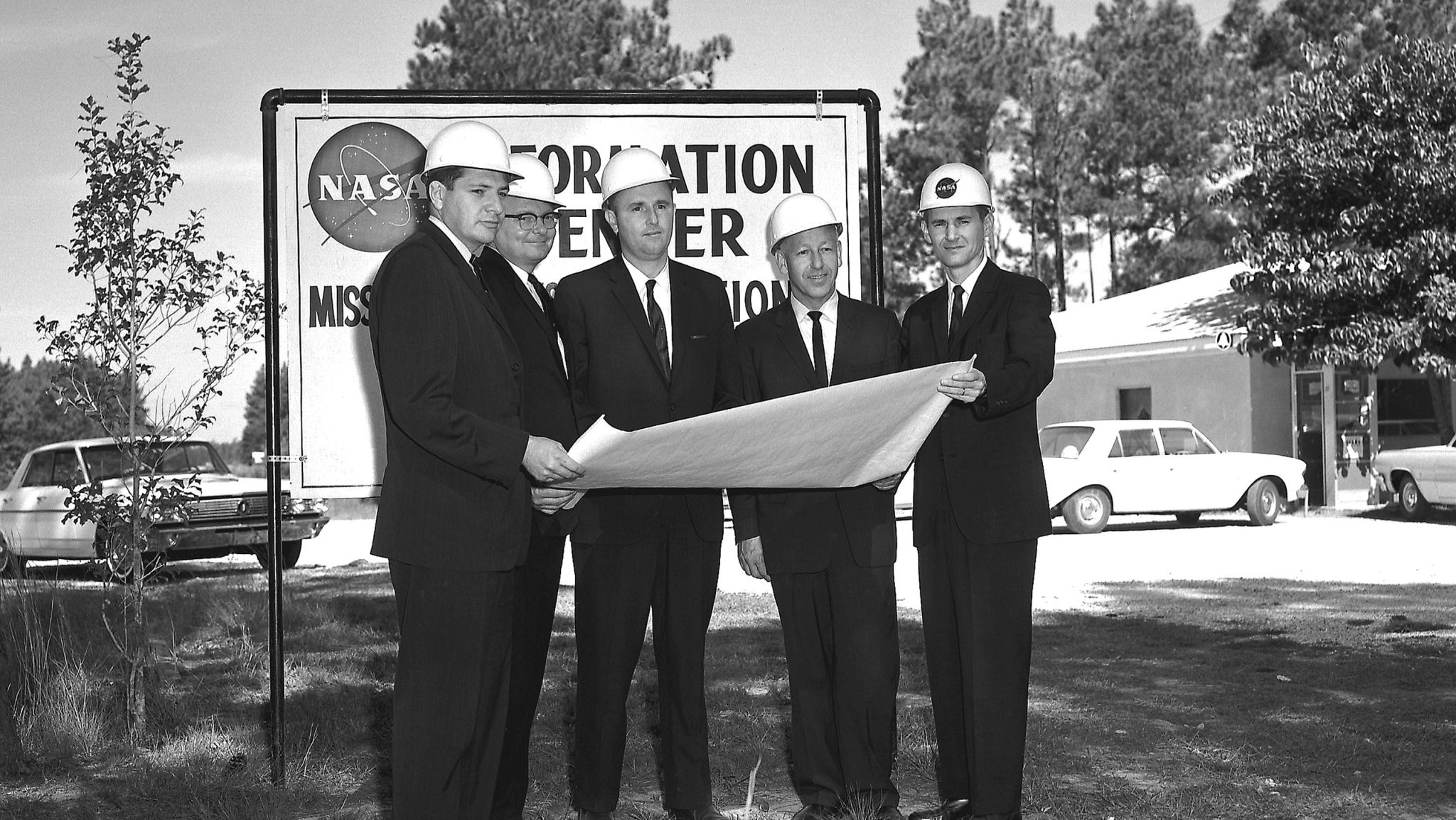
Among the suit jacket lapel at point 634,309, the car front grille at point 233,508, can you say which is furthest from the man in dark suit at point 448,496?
the car front grille at point 233,508

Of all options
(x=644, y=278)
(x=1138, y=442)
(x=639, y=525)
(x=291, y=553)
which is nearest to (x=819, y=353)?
(x=644, y=278)

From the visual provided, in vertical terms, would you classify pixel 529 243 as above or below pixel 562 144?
below

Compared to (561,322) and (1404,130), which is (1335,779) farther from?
(1404,130)

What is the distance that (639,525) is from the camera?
4578 millimetres

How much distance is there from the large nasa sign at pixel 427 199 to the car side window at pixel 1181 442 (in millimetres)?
15147

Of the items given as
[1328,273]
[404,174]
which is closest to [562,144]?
[404,174]

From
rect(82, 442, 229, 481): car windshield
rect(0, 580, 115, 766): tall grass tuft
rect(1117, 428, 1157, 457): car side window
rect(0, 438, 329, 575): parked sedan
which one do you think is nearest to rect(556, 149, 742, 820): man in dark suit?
rect(0, 580, 115, 766): tall grass tuft

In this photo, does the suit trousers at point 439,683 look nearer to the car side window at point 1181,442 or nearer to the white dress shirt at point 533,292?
the white dress shirt at point 533,292

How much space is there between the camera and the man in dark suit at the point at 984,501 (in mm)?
4488

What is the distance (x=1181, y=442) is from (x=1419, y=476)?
143 inches

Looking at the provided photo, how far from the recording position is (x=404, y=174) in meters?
5.76

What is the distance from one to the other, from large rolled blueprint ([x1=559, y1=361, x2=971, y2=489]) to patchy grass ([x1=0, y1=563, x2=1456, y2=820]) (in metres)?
0.96

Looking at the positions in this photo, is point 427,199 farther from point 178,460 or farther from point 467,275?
point 178,460

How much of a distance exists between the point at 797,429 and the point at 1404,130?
19104mm
